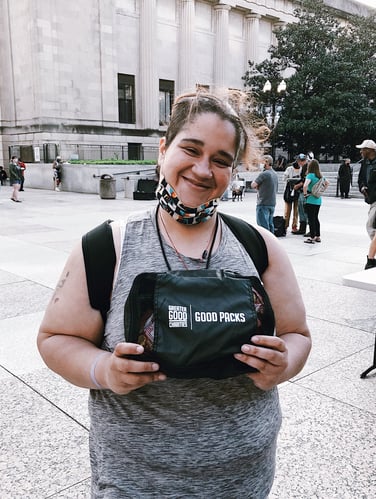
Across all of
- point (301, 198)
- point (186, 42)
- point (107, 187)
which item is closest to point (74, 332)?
point (301, 198)

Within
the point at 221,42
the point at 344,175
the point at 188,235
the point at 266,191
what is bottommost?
the point at 344,175

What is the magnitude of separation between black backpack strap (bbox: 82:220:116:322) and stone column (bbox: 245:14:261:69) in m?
42.6

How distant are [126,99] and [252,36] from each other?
43.5 feet

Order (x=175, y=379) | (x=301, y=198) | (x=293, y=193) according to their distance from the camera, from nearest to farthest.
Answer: (x=175, y=379)
(x=301, y=198)
(x=293, y=193)

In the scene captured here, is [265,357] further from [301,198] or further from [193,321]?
[301,198]

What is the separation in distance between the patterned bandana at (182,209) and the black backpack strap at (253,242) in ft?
0.40

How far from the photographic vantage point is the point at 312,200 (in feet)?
33.3

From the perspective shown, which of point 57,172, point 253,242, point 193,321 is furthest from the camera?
point 57,172

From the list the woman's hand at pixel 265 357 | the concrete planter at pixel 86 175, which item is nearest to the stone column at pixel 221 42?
the concrete planter at pixel 86 175

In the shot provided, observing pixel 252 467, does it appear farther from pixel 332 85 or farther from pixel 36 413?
pixel 332 85

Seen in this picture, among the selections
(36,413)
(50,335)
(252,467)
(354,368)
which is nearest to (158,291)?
(50,335)

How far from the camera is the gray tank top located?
4.29 ft

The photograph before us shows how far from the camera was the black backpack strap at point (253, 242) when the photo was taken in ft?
4.97

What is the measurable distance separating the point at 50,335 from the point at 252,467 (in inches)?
27.7
